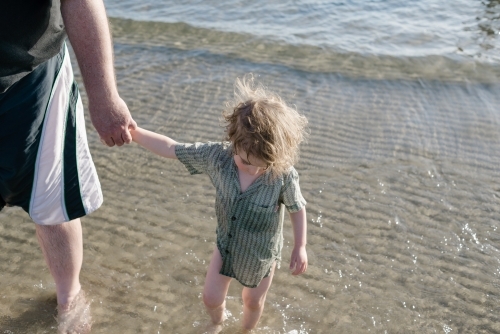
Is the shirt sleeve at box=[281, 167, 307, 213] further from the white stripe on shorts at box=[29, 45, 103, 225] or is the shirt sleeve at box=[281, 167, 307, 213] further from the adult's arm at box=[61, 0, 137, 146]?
the white stripe on shorts at box=[29, 45, 103, 225]

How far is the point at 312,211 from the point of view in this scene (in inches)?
162

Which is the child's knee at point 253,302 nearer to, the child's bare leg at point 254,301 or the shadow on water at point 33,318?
the child's bare leg at point 254,301

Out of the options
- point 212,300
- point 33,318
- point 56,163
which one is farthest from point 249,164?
point 33,318

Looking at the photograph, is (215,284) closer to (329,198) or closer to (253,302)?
(253,302)

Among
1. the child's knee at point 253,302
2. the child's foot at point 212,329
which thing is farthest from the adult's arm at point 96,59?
the child's foot at point 212,329

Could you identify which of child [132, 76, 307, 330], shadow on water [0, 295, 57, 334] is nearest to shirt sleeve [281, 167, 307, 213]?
child [132, 76, 307, 330]

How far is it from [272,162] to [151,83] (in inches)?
161

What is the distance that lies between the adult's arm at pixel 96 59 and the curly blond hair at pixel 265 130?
496 mm

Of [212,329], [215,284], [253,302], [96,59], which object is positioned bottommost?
[212,329]

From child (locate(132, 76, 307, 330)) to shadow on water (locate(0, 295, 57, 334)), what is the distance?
0.96 meters

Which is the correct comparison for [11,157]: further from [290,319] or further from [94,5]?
[290,319]

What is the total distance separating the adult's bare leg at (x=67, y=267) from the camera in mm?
2732

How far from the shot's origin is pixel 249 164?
2484mm

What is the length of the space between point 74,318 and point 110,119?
1307 millimetres
